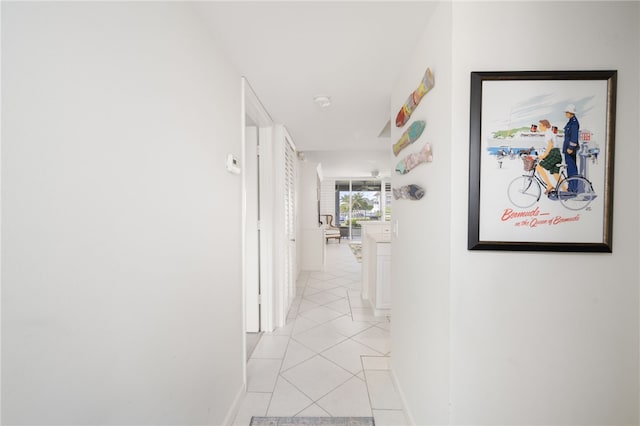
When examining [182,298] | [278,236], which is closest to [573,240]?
[182,298]

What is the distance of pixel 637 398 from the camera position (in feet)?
3.61

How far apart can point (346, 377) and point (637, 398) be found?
5.05ft

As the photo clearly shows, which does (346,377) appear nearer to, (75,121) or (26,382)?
(26,382)

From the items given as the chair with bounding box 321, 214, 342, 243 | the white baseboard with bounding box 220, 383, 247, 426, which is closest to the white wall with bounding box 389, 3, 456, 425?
the white baseboard with bounding box 220, 383, 247, 426

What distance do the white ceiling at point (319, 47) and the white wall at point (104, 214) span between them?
9.7 inches

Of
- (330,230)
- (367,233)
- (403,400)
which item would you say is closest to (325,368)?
(403,400)

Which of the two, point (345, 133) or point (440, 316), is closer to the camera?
point (440, 316)

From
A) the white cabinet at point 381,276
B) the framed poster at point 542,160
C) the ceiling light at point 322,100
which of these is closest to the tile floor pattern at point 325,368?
the white cabinet at point 381,276

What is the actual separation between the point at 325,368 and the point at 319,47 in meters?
2.26

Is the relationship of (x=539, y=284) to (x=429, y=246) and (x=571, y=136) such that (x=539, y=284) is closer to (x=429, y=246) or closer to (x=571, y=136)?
(x=429, y=246)

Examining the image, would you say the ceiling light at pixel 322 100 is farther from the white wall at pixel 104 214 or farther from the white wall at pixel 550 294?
the white wall at pixel 550 294

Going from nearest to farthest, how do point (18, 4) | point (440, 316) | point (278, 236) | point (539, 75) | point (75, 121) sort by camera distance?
point (18, 4) < point (75, 121) < point (539, 75) < point (440, 316) < point (278, 236)

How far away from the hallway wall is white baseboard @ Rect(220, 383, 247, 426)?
1.18 metres

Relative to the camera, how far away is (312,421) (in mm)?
1640
